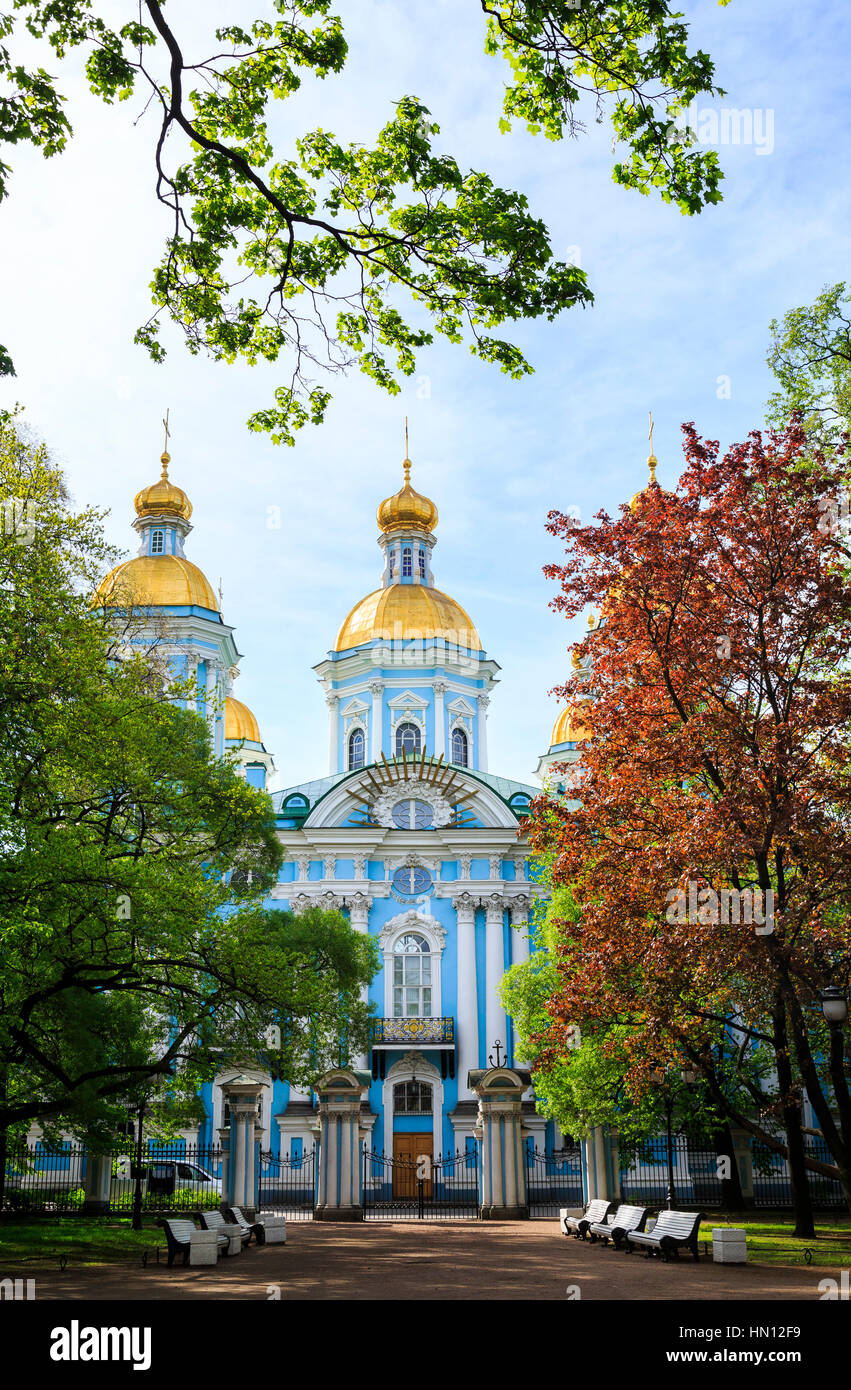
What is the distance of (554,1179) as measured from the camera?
31.1m

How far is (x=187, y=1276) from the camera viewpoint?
13.3 metres

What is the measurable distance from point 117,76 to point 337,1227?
19446 millimetres

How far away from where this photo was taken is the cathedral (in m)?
Answer: 33.9

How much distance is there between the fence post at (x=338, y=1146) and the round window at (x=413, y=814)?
14.0 meters

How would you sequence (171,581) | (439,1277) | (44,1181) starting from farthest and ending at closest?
(171,581) < (44,1181) < (439,1277)

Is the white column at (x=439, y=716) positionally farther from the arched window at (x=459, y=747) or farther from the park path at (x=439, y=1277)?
the park path at (x=439, y=1277)

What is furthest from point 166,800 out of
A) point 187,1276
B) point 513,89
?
point 513,89

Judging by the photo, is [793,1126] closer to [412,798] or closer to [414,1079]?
[414,1079]

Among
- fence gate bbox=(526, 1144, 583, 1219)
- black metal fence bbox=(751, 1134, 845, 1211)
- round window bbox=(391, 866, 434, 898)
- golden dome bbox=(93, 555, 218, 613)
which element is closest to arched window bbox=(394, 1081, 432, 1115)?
fence gate bbox=(526, 1144, 583, 1219)

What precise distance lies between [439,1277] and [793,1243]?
20.4 ft

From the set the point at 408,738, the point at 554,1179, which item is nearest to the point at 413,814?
the point at 408,738

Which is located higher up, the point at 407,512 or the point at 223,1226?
the point at 407,512
